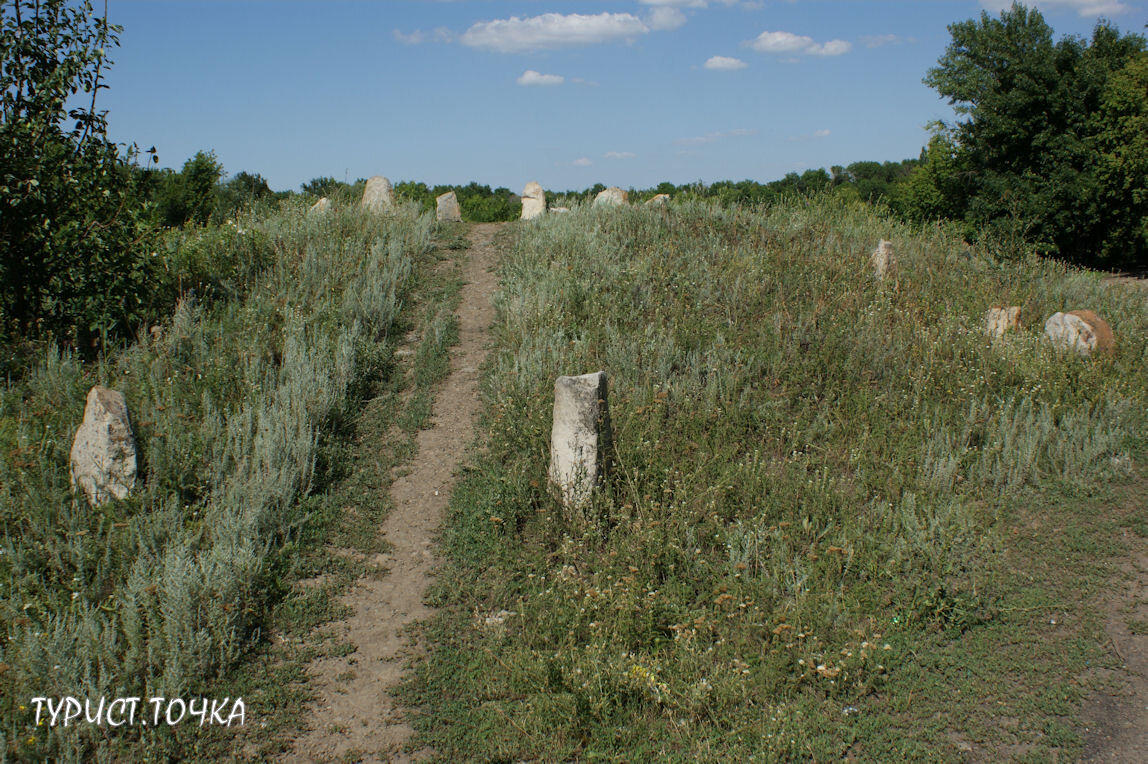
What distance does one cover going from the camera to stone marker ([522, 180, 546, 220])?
17.9 meters

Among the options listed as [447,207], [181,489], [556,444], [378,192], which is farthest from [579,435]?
[447,207]

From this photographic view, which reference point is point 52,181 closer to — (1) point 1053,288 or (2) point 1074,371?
(2) point 1074,371

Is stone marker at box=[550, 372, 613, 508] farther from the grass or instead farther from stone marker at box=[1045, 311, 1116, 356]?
stone marker at box=[1045, 311, 1116, 356]

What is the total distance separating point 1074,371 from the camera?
8383mm

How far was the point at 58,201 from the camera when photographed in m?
8.02

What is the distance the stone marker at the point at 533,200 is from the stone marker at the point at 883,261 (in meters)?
8.79

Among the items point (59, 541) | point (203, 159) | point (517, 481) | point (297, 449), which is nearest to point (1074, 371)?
point (517, 481)

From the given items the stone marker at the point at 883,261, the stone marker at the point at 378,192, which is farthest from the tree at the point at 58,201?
the stone marker at the point at 883,261

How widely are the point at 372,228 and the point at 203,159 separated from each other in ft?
38.0

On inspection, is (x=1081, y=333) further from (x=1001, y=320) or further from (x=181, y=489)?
(x=181, y=489)

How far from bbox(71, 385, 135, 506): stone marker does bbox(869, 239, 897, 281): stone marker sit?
9413 millimetres

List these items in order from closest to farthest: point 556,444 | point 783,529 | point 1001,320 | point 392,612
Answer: point 392,612 < point 783,529 < point 556,444 < point 1001,320

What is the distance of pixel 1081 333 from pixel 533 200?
12.3 m

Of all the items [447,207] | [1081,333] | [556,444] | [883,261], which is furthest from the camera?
[447,207]
